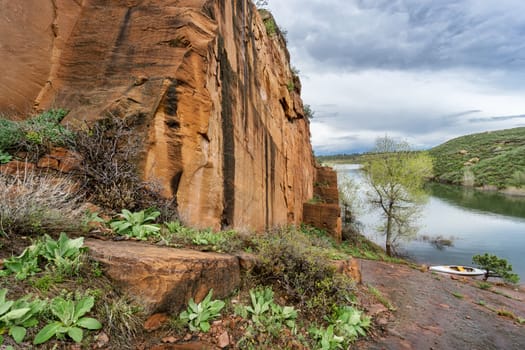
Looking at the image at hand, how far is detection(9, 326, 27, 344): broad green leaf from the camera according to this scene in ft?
5.07

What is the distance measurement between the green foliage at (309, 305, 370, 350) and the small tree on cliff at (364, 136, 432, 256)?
57.3ft

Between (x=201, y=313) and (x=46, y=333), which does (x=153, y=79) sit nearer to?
(x=201, y=313)

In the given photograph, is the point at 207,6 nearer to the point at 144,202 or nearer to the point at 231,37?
the point at 231,37

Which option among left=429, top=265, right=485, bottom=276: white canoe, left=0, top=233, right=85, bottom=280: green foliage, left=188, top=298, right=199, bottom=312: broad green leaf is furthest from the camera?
left=429, top=265, right=485, bottom=276: white canoe

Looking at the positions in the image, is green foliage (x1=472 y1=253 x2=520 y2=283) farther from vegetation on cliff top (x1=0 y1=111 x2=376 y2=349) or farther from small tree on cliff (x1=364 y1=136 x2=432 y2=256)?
vegetation on cliff top (x1=0 y1=111 x2=376 y2=349)

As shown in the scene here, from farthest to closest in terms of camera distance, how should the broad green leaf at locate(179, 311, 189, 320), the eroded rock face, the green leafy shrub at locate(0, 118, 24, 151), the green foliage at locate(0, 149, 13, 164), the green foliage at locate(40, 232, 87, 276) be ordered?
the eroded rock face → the green leafy shrub at locate(0, 118, 24, 151) → the green foliage at locate(0, 149, 13, 164) → the broad green leaf at locate(179, 311, 189, 320) → the green foliage at locate(40, 232, 87, 276)

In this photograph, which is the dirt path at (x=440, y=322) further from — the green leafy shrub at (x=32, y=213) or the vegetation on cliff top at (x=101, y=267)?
the green leafy shrub at (x=32, y=213)

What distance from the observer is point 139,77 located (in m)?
4.41

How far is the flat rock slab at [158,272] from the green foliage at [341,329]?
1.32 m

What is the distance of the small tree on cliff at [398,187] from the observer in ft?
62.2

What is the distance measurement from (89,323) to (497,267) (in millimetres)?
19301

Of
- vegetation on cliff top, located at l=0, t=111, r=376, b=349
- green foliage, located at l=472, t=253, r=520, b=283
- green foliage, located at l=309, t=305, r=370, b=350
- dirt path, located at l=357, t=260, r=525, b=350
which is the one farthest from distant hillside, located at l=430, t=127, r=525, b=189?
vegetation on cliff top, located at l=0, t=111, r=376, b=349

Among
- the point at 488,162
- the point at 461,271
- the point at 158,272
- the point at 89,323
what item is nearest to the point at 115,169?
the point at 158,272

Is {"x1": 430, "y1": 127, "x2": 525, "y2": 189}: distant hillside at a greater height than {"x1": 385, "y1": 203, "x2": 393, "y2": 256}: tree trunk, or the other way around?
{"x1": 430, "y1": 127, "x2": 525, "y2": 189}: distant hillside
